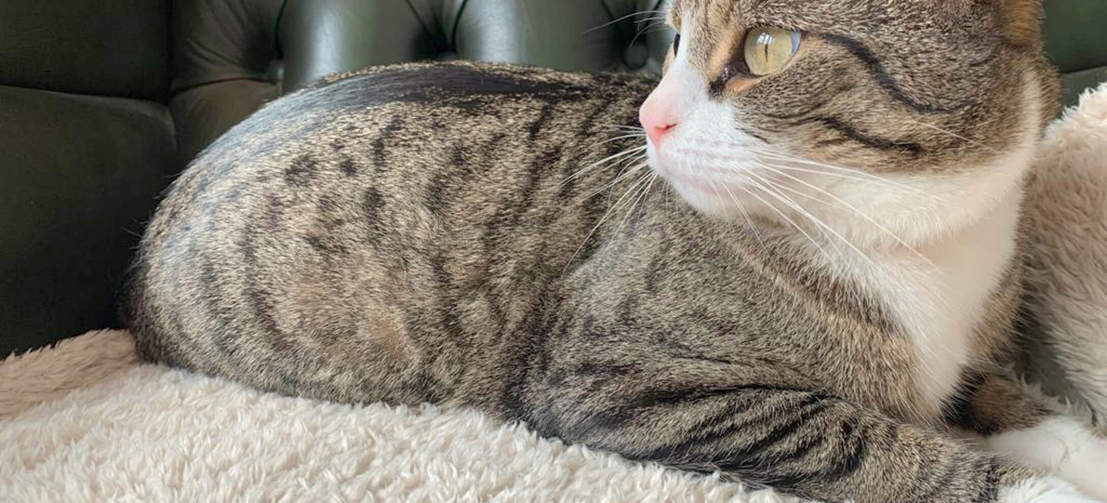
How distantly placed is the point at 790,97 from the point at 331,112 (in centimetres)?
64

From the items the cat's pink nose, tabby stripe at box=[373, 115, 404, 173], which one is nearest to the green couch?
tabby stripe at box=[373, 115, 404, 173]

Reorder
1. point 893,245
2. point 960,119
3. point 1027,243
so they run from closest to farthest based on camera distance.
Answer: point 960,119 < point 893,245 < point 1027,243

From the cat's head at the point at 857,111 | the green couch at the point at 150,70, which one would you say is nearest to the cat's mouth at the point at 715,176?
the cat's head at the point at 857,111

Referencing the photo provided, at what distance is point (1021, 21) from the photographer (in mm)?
723

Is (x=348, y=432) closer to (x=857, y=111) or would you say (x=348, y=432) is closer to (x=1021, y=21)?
(x=857, y=111)

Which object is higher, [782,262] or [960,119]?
[960,119]

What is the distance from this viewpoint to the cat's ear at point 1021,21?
699mm

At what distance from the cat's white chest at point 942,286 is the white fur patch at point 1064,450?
0.30ft

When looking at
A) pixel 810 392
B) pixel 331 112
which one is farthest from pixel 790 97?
pixel 331 112

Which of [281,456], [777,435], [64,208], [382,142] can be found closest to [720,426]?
[777,435]

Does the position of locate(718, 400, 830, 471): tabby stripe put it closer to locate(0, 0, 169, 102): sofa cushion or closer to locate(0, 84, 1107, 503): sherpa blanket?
Answer: locate(0, 84, 1107, 503): sherpa blanket

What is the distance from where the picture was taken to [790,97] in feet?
2.22

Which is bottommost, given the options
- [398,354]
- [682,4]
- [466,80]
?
[398,354]

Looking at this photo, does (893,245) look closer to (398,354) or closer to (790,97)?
(790,97)
